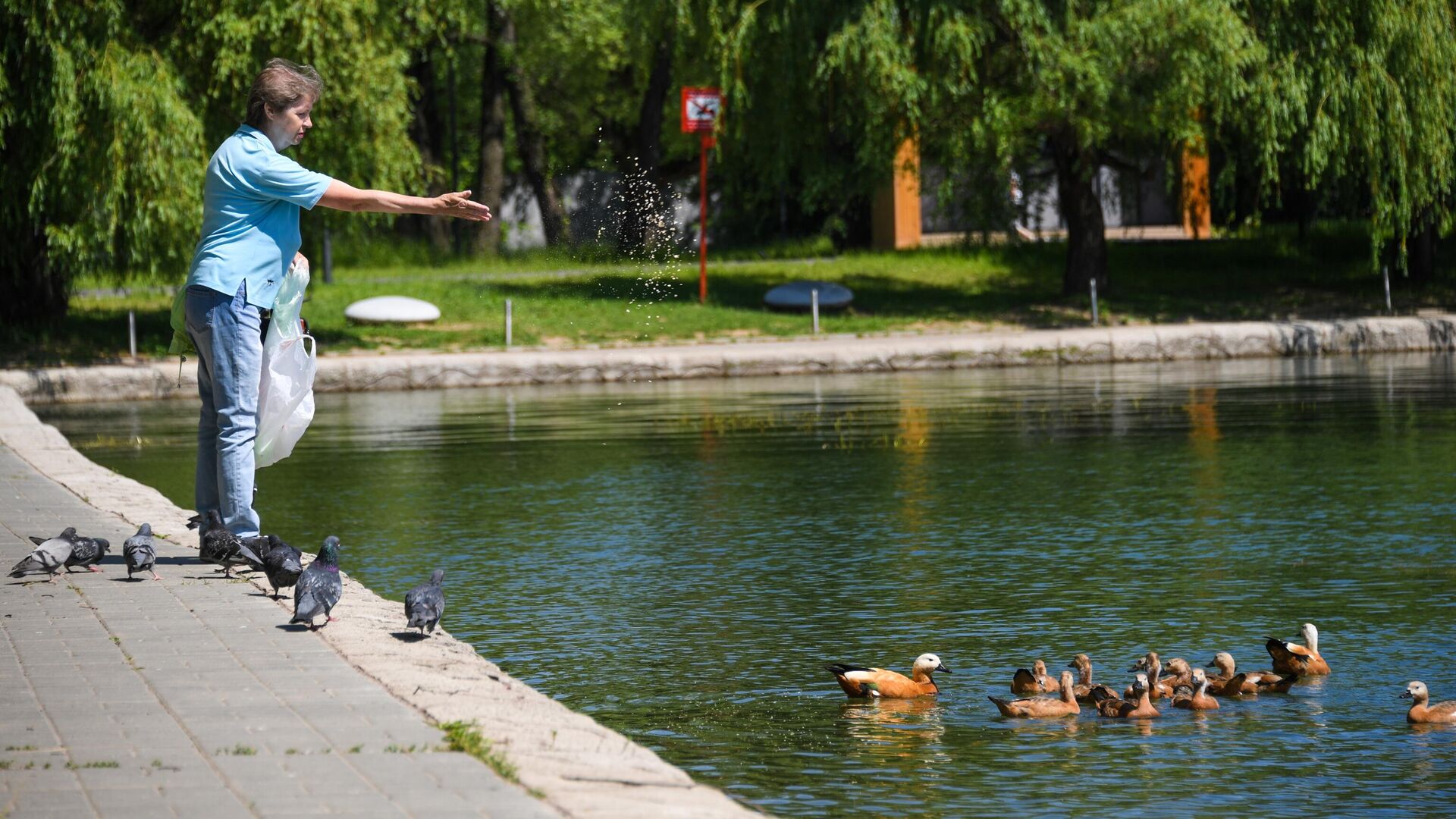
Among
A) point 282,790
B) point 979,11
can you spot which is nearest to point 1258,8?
point 979,11

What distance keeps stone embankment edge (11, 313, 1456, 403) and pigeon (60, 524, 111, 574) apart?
16600mm

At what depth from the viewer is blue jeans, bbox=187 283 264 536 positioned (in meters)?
8.80

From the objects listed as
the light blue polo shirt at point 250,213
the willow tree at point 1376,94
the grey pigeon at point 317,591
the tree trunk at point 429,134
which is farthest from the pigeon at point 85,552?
the tree trunk at point 429,134

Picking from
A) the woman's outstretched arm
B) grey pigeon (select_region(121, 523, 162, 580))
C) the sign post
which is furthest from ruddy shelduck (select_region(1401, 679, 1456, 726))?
the sign post

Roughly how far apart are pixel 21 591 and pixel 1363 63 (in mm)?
25961

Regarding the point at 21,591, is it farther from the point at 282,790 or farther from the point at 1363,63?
the point at 1363,63

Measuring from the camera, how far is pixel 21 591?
28.1ft

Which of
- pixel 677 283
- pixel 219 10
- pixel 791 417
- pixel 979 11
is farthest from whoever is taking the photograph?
pixel 677 283

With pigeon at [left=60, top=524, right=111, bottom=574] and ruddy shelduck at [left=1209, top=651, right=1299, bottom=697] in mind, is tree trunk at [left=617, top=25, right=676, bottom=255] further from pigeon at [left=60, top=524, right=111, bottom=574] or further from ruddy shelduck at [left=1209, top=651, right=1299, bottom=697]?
ruddy shelduck at [left=1209, top=651, right=1299, bottom=697]

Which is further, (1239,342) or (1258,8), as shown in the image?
(1258,8)

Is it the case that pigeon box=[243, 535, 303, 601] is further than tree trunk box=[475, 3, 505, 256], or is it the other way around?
tree trunk box=[475, 3, 505, 256]

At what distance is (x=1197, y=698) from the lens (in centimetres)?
764

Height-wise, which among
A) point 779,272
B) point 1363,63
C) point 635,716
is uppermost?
point 1363,63

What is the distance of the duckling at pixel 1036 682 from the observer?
25.2 feet
